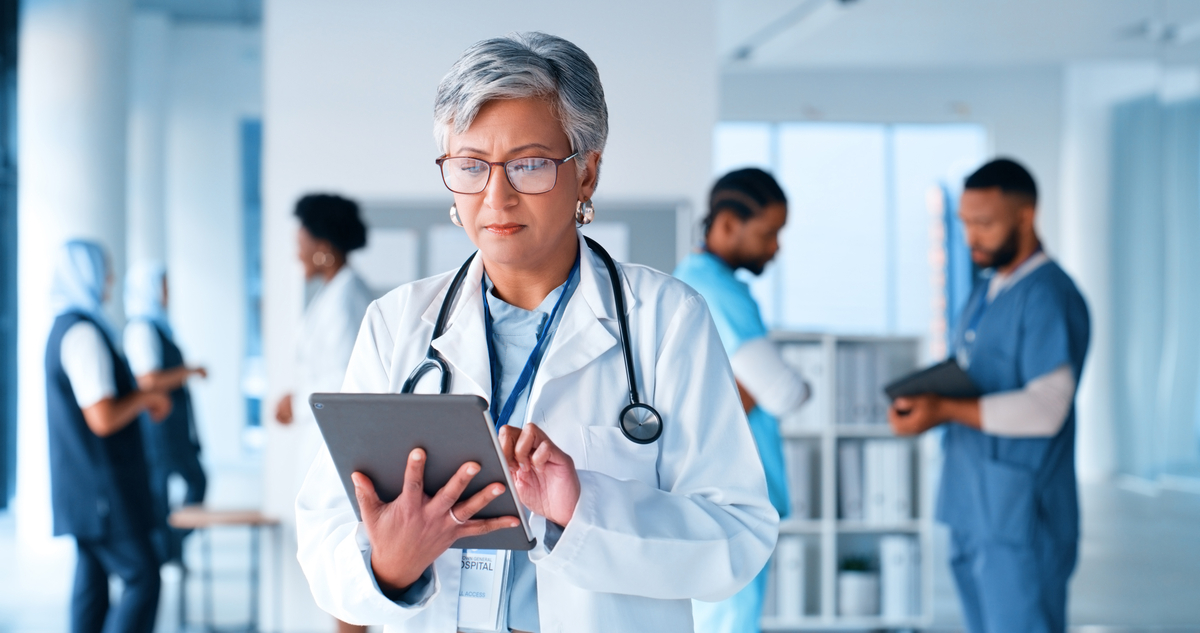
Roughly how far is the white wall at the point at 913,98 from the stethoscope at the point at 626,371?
727 cm

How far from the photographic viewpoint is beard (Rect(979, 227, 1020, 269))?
2.64m

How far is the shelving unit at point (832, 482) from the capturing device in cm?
394

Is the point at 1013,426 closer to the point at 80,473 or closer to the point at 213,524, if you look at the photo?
the point at 80,473

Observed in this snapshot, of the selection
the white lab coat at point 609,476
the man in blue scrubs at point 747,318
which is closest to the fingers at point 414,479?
the white lab coat at point 609,476

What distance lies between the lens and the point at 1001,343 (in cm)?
260

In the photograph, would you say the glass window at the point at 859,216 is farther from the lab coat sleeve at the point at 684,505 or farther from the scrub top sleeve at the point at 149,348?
the lab coat sleeve at the point at 684,505

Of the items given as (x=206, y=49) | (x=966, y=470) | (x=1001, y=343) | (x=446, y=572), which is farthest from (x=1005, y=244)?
(x=206, y=49)

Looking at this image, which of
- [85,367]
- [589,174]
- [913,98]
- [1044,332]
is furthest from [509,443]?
[913,98]

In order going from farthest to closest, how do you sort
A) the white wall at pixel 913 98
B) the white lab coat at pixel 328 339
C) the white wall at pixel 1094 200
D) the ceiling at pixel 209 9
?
the ceiling at pixel 209 9
the white wall at pixel 1094 200
the white wall at pixel 913 98
the white lab coat at pixel 328 339

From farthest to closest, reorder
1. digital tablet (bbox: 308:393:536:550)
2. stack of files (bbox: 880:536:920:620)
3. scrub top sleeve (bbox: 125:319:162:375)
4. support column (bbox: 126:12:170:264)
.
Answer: support column (bbox: 126:12:170:264), scrub top sleeve (bbox: 125:319:162:375), stack of files (bbox: 880:536:920:620), digital tablet (bbox: 308:393:536:550)

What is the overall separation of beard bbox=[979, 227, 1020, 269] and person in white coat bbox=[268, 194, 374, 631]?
1937 millimetres

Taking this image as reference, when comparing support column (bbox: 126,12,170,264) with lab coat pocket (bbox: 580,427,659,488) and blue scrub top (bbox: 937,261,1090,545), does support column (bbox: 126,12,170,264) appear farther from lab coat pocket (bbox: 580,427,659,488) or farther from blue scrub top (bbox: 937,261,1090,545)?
lab coat pocket (bbox: 580,427,659,488)

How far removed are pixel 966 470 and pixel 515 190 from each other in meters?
1.95

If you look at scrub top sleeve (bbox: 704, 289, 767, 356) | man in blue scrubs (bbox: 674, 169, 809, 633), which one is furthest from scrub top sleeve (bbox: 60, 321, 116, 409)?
scrub top sleeve (bbox: 704, 289, 767, 356)
